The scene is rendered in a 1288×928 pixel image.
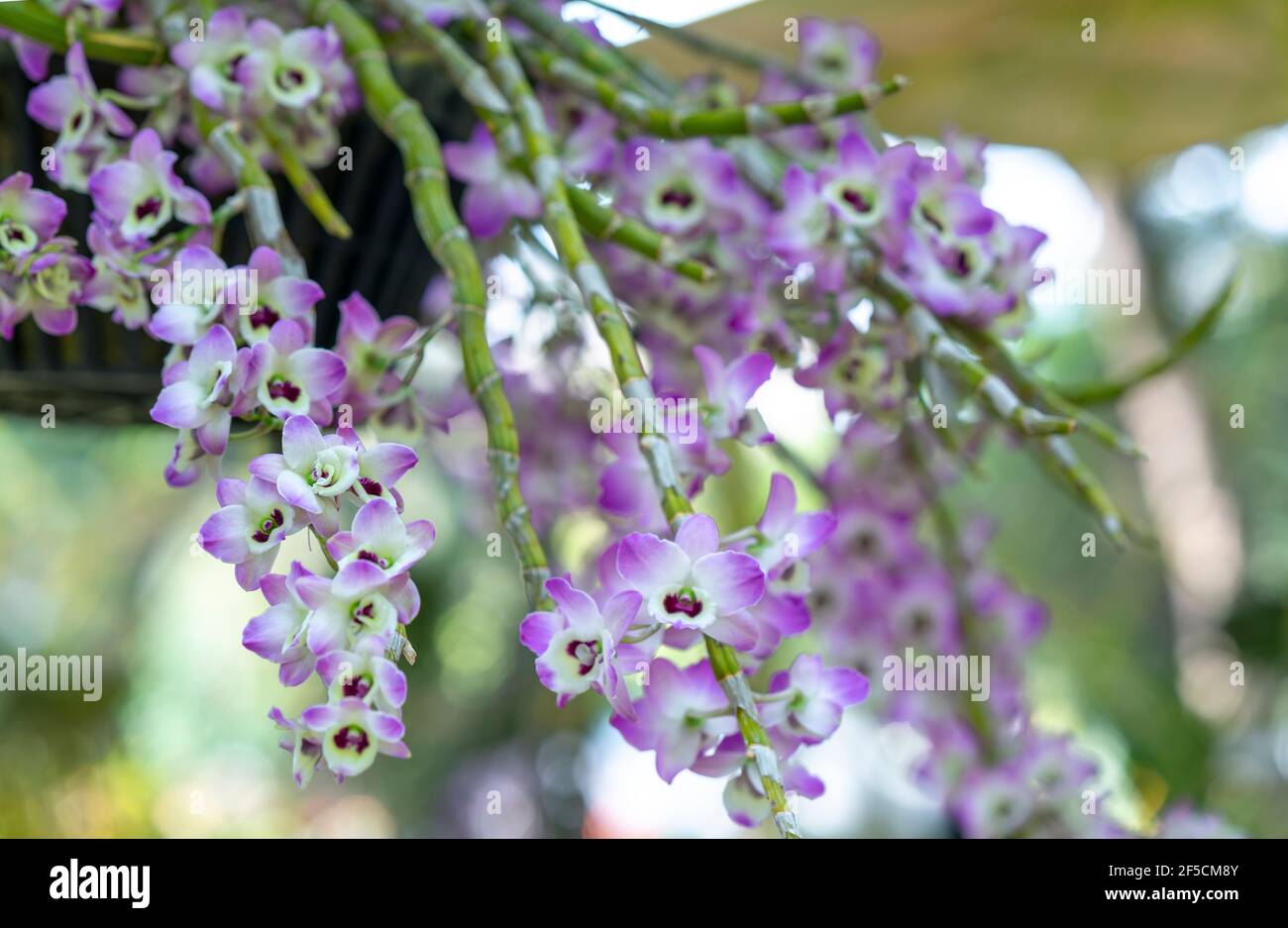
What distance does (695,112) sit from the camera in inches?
15.4

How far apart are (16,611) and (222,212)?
364cm

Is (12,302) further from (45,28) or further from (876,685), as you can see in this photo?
(876,685)

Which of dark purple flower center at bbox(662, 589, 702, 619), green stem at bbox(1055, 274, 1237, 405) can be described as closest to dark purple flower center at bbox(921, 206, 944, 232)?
green stem at bbox(1055, 274, 1237, 405)

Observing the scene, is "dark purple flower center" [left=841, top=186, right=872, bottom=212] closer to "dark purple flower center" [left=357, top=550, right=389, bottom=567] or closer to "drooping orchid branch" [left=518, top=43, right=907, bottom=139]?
"drooping orchid branch" [left=518, top=43, right=907, bottom=139]

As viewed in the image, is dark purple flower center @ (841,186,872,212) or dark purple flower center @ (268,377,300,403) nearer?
dark purple flower center @ (268,377,300,403)

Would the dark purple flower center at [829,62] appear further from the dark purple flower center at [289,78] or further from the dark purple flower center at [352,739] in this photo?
the dark purple flower center at [352,739]

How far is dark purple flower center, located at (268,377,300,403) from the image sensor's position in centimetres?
28

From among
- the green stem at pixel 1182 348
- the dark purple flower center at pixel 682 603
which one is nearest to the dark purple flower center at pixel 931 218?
the green stem at pixel 1182 348

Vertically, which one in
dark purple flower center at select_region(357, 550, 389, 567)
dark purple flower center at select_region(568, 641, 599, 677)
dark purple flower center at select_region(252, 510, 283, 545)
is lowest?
dark purple flower center at select_region(568, 641, 599, 677)

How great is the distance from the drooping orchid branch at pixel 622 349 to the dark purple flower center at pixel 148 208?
12cm

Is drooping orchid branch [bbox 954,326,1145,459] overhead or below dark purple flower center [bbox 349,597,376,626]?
overhead

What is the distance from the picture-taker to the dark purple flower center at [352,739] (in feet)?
0.80

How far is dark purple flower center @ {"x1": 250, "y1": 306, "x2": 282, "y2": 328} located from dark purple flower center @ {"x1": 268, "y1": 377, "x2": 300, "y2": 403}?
3cm

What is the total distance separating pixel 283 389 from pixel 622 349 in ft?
0.29
